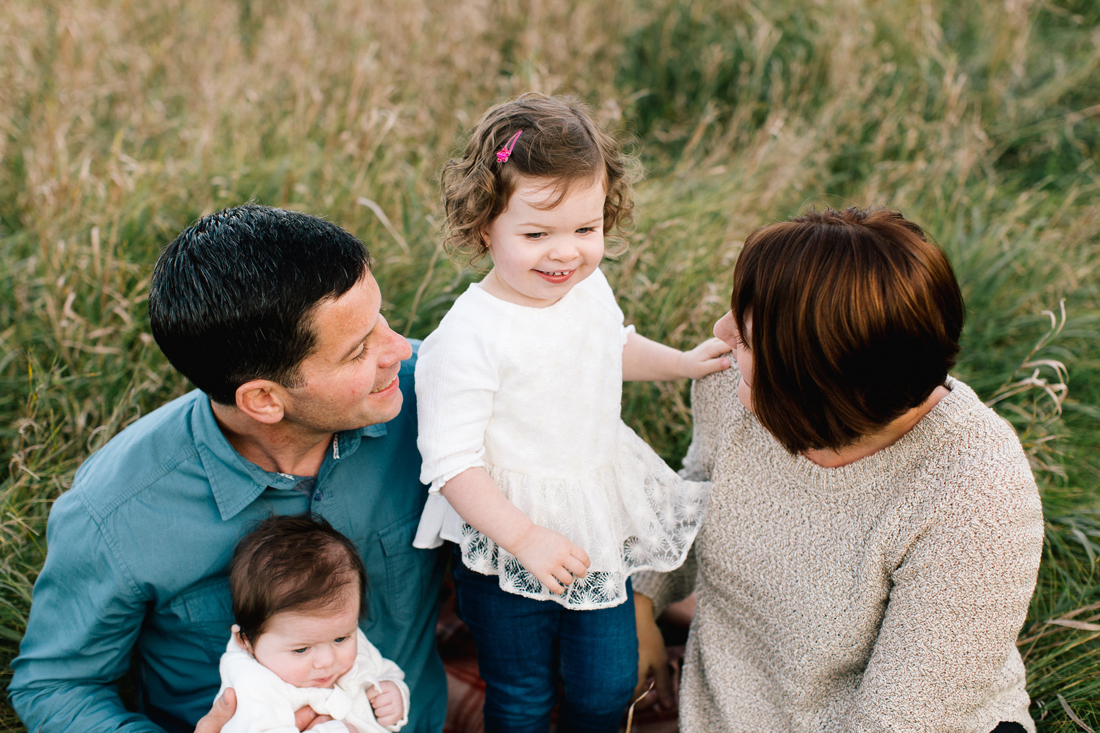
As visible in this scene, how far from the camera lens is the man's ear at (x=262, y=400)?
1.83 metres

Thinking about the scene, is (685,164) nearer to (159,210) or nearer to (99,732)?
(159,210)

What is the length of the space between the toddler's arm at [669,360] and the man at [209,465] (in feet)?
2.15

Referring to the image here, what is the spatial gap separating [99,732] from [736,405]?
172cm

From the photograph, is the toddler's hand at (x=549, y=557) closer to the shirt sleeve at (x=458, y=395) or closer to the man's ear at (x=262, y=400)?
the shirt sleeve at (x=458, y=395)

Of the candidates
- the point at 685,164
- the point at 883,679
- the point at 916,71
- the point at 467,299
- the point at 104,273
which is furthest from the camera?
the point at 916,71

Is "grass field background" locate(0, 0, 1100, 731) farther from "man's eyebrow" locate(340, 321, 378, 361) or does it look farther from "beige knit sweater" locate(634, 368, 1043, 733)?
"man's eyebrow" locate(340, 321, 378, 361)

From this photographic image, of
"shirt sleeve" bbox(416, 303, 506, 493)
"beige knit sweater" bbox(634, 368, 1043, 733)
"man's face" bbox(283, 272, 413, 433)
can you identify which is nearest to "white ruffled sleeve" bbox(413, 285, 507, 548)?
"shirt sleeve" bbox(416, 303, 506, 493)

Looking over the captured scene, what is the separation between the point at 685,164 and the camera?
4125 millimetres

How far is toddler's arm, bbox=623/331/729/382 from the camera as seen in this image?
2.13 metres

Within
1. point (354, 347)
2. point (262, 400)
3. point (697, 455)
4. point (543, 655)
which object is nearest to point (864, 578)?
point (697, 455)

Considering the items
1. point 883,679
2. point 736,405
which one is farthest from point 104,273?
point 883,679

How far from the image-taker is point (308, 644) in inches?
73.0

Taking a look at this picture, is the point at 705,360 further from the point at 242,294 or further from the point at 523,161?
the point at 242,294

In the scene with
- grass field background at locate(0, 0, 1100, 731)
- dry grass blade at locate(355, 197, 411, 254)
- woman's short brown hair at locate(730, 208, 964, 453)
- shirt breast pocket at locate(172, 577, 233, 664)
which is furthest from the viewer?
dry grass blade at locate(355, 197, 411, 254)
